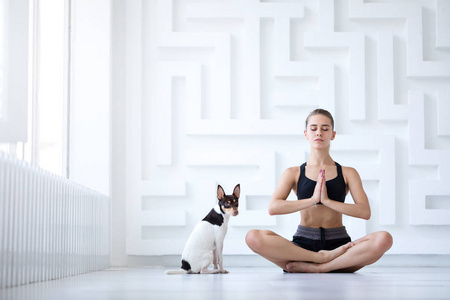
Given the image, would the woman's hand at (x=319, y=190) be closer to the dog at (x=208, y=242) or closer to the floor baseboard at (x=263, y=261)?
the dog at (x=208, y=242)

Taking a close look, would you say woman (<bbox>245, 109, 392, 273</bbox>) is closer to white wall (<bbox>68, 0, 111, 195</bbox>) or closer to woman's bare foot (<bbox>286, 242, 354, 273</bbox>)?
woman's bare foot (<bbox>286, 242, 354, 273</bbox>)

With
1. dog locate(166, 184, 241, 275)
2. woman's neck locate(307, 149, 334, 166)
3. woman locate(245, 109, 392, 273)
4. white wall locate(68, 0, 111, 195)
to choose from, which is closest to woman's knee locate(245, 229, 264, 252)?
woman locate(245, 109, 392, 273)

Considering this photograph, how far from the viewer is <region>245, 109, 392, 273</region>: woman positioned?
3273mm

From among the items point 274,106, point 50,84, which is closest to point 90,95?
point 50,84

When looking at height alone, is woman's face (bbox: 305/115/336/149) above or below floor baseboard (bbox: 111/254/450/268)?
above

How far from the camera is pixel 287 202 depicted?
3.38m

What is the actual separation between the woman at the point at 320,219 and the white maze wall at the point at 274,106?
45.6 inches

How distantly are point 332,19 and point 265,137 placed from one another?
1.01m

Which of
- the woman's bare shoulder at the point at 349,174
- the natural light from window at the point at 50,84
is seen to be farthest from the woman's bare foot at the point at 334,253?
the natural light from window at the point at 50,84

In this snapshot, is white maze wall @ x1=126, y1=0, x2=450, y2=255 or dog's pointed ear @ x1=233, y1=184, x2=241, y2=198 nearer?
dog's pointed ear @ x1=233, y1=184, x2=241, y2=198

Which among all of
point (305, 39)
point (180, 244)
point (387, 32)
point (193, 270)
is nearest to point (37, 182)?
point (193, 270)

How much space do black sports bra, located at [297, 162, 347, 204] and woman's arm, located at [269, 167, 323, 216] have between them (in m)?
0.05

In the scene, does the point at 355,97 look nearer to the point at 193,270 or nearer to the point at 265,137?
the point at 265,137

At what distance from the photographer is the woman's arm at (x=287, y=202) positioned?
3299 mm
